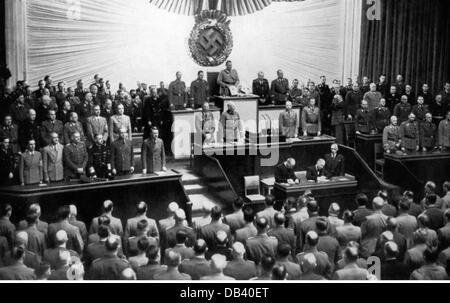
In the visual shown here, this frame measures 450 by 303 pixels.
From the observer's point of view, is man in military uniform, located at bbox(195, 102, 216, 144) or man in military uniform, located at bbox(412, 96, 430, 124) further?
man in military uniform, located at bbox(412, 96, 430, 124)

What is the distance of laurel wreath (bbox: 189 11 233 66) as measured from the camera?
18141 millimetres

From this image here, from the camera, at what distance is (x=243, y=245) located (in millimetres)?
8484

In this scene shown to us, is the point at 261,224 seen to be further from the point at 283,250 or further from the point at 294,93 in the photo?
the point at 294,93

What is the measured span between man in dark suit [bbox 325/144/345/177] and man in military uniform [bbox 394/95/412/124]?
11.8 feet

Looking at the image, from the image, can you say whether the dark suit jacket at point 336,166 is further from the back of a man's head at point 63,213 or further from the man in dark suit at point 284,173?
the back of a man's head at point 63,213

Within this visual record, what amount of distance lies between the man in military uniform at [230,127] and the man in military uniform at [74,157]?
3457 mm

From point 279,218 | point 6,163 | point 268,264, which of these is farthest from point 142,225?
point 6,163

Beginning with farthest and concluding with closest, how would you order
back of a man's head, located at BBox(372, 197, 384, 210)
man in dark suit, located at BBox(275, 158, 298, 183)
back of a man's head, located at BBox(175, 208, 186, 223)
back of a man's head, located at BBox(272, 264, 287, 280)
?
man in dark suit, located at BBox(275, 158, 298, 183) → back of a man's head, located at BBox(372, 197, 384, 210) → back of a man's head, located at BBox(175, 208, 186, 223) → back of a man's head, located at BBox(272, 264, 287, 280)

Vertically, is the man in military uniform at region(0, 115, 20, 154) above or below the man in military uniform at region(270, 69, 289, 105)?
below

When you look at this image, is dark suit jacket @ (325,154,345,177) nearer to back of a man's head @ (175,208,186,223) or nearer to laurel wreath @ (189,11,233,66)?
back of a man's head @ (175,208,186,223)

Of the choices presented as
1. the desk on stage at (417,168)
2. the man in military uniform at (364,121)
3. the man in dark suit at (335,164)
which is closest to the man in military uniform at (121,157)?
the man in dark suit at (335,164)

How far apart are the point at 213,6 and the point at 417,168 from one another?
7770mm

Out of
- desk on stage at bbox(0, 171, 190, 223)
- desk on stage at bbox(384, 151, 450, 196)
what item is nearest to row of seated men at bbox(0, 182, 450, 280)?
desk on stage at bbox(0, 171, 190, 223)
